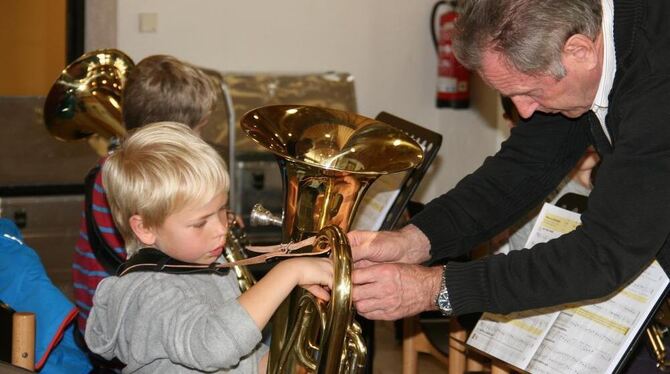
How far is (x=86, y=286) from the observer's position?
2721mm

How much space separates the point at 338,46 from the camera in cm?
543

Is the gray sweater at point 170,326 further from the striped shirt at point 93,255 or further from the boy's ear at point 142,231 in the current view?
the striped shirt at point 93,255

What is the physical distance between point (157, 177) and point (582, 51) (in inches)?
33.5

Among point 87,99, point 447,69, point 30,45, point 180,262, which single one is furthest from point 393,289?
point 30,45

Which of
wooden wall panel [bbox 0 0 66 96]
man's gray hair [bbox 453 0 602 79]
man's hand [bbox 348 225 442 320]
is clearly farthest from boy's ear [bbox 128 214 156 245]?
wooden wall panel [bbox 0 0 66 96]

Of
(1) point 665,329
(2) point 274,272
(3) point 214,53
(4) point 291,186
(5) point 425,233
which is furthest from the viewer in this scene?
(3) point 214,53

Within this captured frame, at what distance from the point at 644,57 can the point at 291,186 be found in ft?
2.43

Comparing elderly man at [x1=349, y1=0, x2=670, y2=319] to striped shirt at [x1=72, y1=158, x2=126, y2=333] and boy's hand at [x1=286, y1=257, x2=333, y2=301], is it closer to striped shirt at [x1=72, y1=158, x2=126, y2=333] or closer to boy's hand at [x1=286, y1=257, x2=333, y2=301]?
boy's hand at [x1=286, y1=257, x2=333, y2=301]

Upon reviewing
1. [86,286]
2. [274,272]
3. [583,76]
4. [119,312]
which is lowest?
[86,286]

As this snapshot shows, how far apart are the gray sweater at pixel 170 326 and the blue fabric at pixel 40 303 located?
11.1 inches

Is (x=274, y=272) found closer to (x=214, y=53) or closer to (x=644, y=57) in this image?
(x=644, y=57)

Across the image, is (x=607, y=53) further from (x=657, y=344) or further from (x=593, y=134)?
(x=657, y=344)

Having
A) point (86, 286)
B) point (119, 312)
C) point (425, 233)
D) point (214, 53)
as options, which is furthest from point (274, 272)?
point (214, 53)

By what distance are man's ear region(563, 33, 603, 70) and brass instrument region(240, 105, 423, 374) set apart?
16.9 inches
